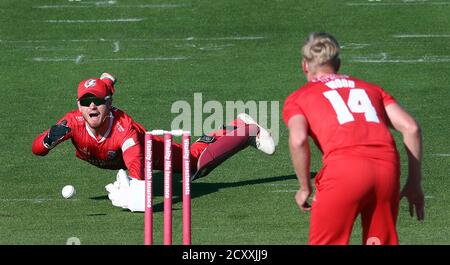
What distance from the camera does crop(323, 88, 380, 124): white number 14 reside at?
9289 mm

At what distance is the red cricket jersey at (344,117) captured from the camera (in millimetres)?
9227

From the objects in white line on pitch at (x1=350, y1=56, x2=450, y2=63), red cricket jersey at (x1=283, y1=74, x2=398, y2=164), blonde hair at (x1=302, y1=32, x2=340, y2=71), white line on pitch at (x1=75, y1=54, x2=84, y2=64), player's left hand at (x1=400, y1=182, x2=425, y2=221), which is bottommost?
player's left hand at (x1=400, y1=182, x2=425, y2=221)

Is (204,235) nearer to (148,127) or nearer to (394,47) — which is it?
(148,127)

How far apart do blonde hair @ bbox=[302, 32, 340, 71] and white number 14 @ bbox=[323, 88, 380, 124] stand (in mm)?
244

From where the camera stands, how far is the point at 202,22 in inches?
936

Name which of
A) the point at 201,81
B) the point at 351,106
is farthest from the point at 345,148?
the point at 201,81

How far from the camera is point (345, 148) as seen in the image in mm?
9203

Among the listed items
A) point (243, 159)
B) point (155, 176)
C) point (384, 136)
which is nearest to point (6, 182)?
point (155, 176)

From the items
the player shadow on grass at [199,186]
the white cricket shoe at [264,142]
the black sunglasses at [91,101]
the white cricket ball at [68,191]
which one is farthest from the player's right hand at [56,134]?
the white cricket shoe at [264,142]

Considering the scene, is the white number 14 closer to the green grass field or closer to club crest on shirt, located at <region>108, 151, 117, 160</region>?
the green grass field

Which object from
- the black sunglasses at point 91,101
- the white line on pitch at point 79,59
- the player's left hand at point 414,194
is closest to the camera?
the player's left hand at point 414,194

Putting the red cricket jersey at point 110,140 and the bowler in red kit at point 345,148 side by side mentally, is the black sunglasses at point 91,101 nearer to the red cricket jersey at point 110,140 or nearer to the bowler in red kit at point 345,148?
the red cricket jersey at point 110,140

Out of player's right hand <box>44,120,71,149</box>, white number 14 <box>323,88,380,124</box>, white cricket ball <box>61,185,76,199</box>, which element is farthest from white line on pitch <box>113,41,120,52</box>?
white number 14 <box>323,88,380,124</box>
